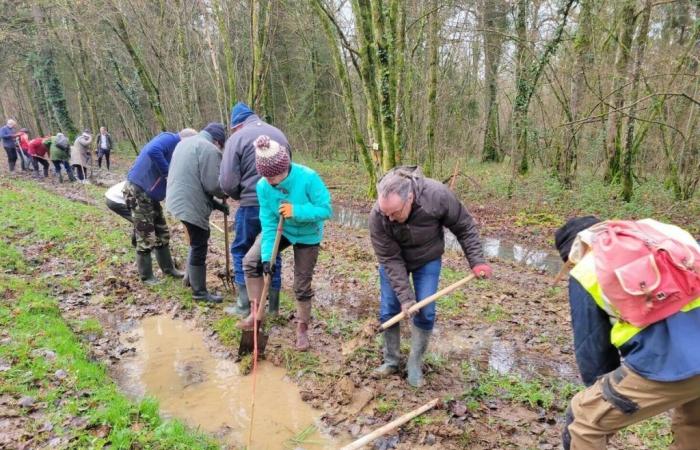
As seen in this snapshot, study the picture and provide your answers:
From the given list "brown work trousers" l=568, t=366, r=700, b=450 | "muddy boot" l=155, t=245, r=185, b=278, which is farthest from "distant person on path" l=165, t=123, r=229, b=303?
"brown work trousers" l=568, t=366, r=700, b=450

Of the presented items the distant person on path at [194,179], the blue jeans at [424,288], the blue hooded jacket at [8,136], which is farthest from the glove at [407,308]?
the blue hooded jacket at [8,136]

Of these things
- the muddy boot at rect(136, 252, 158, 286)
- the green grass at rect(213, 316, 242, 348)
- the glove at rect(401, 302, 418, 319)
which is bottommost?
the green grass at rect(213, 316, 242, 348)

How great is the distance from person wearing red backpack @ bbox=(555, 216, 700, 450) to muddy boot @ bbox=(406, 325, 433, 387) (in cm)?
152

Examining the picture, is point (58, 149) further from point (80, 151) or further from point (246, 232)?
point (246, 232)

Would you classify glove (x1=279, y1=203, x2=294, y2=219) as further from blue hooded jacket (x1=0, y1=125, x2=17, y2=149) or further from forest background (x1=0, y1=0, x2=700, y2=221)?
blue hooded jacket (x1=0, y1=125, x2=17, y2=149)

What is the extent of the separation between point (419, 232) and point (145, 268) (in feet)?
14.5

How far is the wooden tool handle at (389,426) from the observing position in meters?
3.13

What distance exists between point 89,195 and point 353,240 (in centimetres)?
886

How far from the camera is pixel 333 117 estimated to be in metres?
25.6

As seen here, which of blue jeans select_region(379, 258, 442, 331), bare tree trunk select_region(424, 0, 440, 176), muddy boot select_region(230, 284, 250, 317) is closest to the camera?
blue jeans select_region(379, 258, 442, 331)

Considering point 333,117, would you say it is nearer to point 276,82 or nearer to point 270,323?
point 276,82

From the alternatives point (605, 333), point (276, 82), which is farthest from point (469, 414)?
point (276, 82)

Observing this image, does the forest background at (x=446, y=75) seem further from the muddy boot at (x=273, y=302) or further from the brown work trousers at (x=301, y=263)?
the brown work trousers at (x=301, y=263)

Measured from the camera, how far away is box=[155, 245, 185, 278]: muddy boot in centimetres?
641
